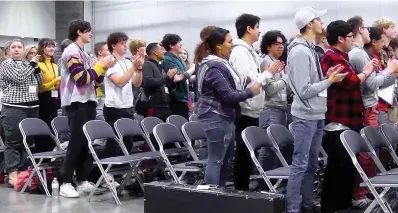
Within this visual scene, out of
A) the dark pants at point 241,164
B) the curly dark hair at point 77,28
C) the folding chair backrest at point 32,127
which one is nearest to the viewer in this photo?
the dark pants at point 241,164

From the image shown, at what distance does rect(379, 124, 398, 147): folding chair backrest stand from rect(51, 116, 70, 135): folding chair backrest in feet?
10.4

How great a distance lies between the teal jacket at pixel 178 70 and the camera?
253 inches

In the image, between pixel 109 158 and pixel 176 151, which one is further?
pixel 176 151

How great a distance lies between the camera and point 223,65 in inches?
173

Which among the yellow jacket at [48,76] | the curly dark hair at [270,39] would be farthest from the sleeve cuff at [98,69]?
the curly dark hair at [270,39]

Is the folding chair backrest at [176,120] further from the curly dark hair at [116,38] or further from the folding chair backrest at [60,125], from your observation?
the folding chair backrest at [60,125]

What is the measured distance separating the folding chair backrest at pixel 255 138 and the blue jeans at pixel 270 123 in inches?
10.8

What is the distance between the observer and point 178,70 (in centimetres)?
639

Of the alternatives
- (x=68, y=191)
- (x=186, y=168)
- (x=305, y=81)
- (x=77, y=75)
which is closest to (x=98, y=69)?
(x=77, y=75)

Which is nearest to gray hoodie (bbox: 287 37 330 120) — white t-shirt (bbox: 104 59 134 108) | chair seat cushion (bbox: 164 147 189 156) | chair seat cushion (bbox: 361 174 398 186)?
chair seat cushion (bbox: 361 174 398 186)

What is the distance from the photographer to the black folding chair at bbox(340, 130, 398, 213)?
3.93m

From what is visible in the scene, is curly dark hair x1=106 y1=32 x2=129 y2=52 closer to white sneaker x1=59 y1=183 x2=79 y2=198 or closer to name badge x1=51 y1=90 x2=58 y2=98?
name badge x1=51 y1=90 x2=58 y2=98

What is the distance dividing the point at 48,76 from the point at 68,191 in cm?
153

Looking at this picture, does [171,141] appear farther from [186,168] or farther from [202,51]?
[202,51]
